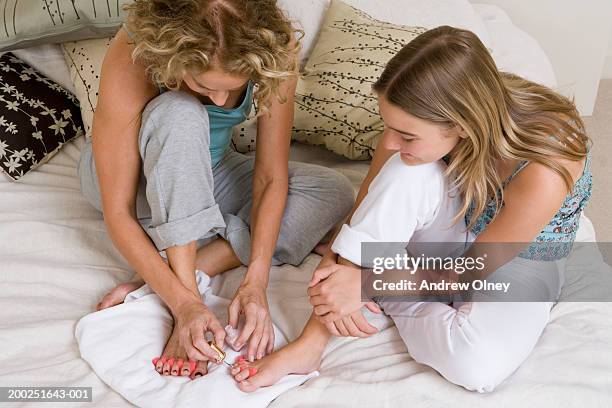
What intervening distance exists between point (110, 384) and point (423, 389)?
50cm

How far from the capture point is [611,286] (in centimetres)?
133

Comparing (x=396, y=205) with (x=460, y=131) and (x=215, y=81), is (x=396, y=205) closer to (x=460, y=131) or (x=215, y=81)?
(x=460, y=131)

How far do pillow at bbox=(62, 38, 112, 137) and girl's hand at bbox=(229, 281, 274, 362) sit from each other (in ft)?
2.06

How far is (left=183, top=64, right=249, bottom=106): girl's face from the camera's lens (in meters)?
1.09

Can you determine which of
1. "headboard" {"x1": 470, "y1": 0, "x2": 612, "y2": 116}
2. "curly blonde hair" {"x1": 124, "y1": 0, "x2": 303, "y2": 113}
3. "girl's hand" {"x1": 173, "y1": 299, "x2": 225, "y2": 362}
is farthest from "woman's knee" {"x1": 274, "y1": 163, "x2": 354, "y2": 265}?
"headboard" {"x1": 470, "y1": 0, "x2": 612, "y2": 116}

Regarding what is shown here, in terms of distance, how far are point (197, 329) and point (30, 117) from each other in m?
0.79

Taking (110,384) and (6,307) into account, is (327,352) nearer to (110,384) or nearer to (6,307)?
(110,384)

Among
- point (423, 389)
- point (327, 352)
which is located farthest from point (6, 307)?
point (423, 389)

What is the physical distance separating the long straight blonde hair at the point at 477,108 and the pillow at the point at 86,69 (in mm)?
804

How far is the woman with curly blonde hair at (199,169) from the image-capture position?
1.08m

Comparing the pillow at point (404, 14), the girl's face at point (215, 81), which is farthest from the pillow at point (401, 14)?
the girl's face at point (215, 81)

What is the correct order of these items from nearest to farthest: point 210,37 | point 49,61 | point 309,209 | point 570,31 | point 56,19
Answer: point 210,37, point 309,209, point 56,19, point 49,61, point 570,31

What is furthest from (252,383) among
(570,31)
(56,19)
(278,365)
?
(570,31)

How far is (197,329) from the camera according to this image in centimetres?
116
